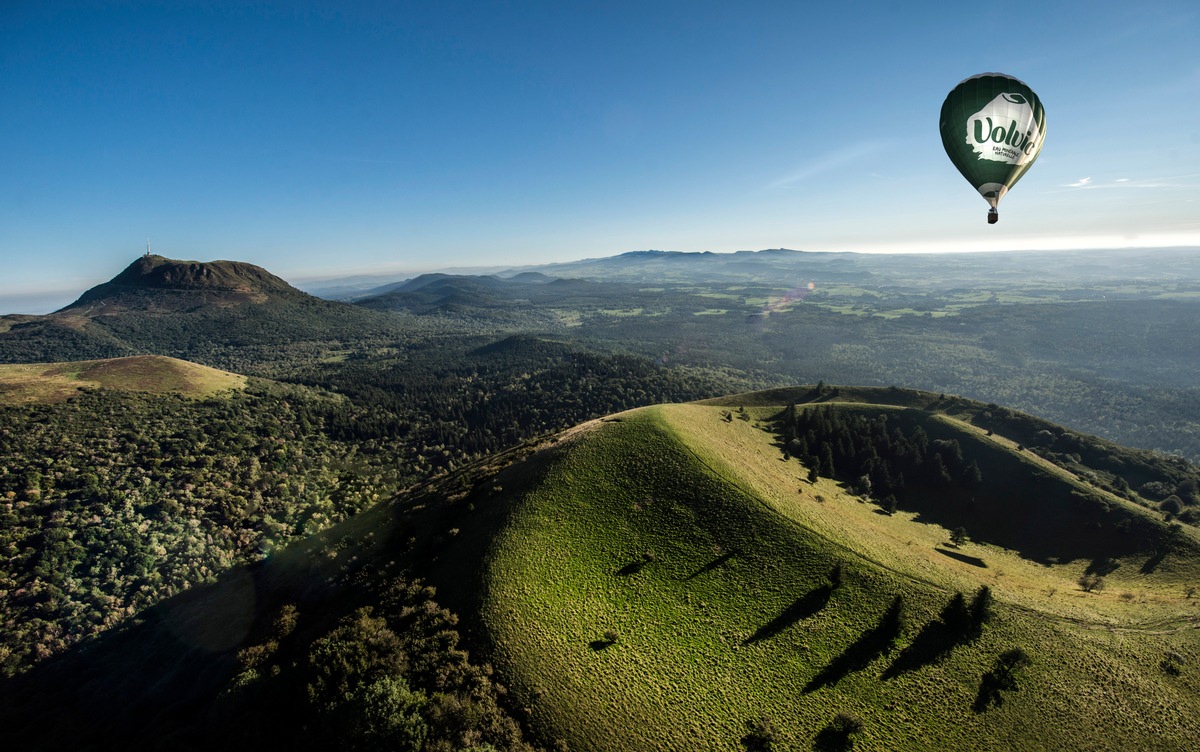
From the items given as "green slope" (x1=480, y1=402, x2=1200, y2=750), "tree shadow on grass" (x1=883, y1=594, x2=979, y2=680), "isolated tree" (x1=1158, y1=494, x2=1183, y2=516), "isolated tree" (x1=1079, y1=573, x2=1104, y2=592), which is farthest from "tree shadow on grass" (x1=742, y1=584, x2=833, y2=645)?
"isolated tree" (x1=1158, y1=494, x2=1183, y2=516)

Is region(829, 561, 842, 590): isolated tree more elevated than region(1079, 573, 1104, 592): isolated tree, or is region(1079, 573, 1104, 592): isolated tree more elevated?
region(829, 561, 842, 590): isolated tree

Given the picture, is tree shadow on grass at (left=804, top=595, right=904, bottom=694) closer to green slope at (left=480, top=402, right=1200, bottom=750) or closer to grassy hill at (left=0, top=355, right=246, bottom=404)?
green slope at (left=480, top=402, right=1200, bottom=750)

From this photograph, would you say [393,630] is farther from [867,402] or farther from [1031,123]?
[867,402]

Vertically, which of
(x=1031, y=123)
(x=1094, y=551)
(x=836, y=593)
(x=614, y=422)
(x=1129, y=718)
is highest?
(x=1031, y=123)

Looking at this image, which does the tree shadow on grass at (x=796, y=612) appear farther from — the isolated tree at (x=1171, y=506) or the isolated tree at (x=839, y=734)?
the isolated tree at (x=1171, y=506)

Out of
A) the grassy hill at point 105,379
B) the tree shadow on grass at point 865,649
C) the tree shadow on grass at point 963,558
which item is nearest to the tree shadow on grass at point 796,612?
the tree shadow on grass at point 865,649

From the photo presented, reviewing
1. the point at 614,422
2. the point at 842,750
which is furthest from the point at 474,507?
the point at 842,750
